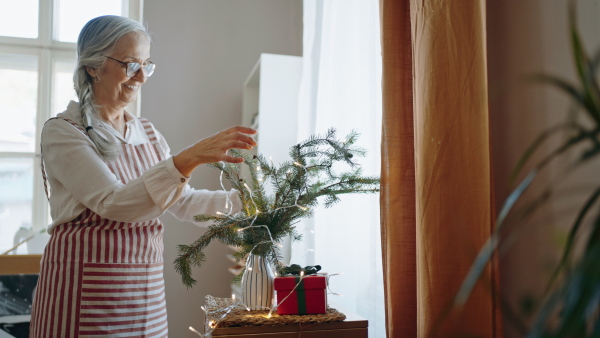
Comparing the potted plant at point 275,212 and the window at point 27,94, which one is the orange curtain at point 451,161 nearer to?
the potted plant at point 275,212

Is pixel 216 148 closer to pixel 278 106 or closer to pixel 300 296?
pixel 300 296

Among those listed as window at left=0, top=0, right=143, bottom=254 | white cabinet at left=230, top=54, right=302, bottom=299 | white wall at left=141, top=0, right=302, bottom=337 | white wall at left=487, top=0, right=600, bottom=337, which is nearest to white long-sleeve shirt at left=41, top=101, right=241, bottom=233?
white wall at left=487, top=0, right=600, bottom=337

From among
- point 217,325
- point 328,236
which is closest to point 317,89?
point 328,236

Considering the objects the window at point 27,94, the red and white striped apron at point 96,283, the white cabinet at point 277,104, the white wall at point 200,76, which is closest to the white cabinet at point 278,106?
the white cabinet at point 277,104

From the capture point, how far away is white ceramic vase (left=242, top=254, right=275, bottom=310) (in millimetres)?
1230

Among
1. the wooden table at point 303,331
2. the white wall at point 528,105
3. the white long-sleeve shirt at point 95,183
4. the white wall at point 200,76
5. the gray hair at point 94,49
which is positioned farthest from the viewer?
the white wall at point 200,76

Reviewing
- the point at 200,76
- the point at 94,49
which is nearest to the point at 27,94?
the point at 200,76

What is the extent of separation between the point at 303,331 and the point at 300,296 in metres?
0.08

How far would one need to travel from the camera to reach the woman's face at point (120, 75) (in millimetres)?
1456

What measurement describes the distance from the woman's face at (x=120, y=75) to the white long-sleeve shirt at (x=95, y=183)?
77 mm

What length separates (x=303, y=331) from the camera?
1.11 m

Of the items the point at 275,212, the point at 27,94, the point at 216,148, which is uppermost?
the point at 27,94

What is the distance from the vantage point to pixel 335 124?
1978 mm

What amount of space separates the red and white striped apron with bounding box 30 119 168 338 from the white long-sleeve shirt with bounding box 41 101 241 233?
42 mm
